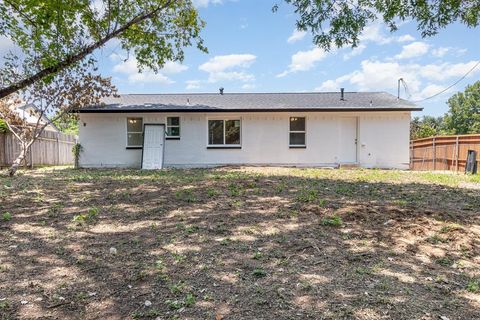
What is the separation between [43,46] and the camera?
795 centimetres

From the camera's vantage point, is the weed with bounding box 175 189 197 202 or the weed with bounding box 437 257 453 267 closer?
the weed with bounding box 437 257 453 267

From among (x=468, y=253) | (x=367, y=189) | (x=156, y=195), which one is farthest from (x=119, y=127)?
(x=468, y=253)

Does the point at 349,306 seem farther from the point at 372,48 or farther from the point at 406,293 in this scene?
the point at 372,48

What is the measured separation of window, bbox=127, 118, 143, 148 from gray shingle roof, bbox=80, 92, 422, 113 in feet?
1.96

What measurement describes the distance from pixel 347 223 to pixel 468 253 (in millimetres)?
1278

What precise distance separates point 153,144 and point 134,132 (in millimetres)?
1094

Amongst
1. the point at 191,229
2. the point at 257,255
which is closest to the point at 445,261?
the point at 257,255

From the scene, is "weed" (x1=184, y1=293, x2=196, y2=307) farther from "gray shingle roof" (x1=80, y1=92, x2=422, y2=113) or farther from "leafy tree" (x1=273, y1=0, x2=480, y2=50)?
"gray shingle roof" (x1=80, y1=92, x2=422, y2=113)

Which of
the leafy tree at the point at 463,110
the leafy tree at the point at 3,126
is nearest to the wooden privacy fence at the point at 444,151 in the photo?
the leafy tree at the point at 3,126

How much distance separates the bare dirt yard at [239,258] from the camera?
2447mm

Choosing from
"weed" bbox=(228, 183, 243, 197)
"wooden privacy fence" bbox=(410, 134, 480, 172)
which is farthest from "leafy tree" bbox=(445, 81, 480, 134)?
"weed" bbox=(228, 183, 243, 197)

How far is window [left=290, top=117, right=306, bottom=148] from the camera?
Answer: 1356cm

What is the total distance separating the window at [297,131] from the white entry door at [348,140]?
1.55m

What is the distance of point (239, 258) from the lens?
3.27 m
